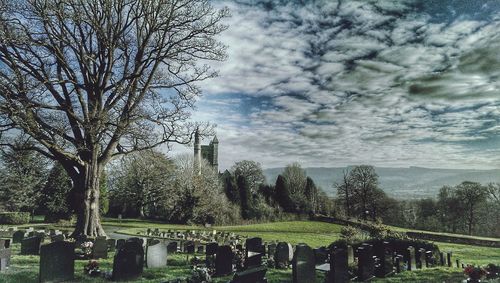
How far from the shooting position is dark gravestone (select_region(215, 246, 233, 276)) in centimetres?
965

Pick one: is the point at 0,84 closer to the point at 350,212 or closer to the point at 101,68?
the point at 101,68

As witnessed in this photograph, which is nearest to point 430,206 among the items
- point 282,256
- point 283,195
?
point 283,195

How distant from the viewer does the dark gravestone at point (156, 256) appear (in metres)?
10.5

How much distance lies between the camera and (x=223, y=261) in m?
9.73

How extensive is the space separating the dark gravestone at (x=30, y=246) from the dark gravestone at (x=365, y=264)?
11.5 m

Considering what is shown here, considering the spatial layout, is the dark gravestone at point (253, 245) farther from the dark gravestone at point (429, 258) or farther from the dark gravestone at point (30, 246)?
the dark gravestone at point (30, 246)

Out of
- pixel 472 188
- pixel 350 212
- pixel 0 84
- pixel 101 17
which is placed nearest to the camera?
pixel 0 84

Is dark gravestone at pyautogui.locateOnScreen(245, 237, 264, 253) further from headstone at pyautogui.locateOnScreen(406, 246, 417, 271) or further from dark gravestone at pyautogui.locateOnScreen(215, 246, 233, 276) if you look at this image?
headstone at pyautogui.locateOnScreen(406, 246, 417, 271)

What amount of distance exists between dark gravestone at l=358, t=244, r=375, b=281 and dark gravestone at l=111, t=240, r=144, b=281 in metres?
6.13

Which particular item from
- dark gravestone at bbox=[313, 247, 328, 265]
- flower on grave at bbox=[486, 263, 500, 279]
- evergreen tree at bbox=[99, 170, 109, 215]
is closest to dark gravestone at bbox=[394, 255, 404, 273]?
dark gravestone at bbox=[313, 247, 328, 265]

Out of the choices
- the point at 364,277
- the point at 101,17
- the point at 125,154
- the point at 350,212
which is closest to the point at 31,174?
the point at 125,154

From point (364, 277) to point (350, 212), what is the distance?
3934 cm

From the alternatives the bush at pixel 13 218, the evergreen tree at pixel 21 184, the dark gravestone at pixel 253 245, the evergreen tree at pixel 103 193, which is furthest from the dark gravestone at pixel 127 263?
the bush at pixel 13 218

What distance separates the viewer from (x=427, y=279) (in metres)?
9.57
